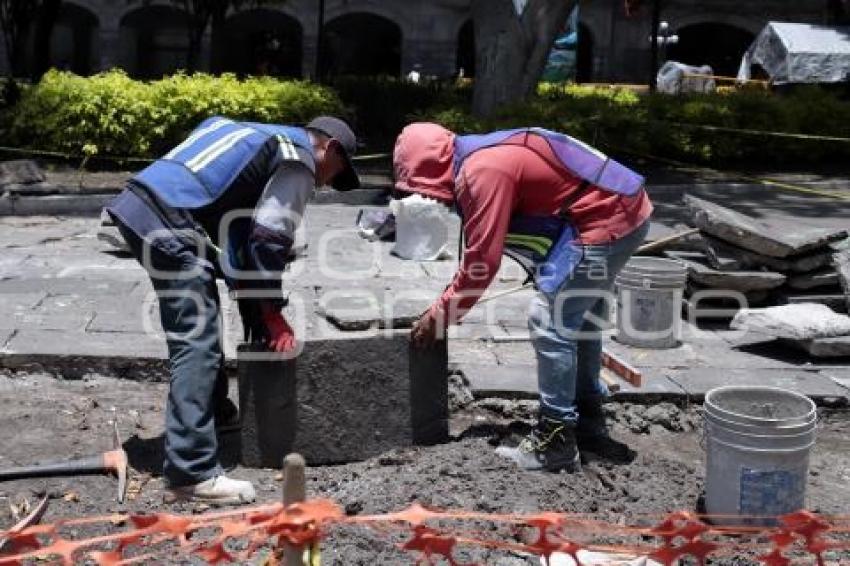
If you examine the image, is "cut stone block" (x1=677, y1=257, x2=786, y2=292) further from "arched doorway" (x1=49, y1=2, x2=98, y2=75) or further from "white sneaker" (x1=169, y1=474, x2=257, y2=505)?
"arched doorway" (x1=49, y1=2, x2=98, y2=75)

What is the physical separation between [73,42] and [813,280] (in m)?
29.2

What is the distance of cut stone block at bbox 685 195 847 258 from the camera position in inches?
303

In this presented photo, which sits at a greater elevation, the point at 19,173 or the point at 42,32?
the point at 42,32

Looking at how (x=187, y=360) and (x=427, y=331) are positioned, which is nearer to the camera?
(x=187, y=360)

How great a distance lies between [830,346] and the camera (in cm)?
688

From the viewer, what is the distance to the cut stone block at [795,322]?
6957 millimetres

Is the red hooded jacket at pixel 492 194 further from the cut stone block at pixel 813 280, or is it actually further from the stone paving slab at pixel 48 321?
the cut stone block at pixel 813 280

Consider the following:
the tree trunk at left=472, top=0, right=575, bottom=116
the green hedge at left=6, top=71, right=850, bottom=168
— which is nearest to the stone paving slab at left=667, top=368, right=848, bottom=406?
the green hedge at left=6, top=71, right=850, bottom=168

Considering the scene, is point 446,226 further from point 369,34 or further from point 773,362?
point 369,34

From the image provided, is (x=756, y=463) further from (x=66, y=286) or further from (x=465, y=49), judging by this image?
(x=465, y=49)

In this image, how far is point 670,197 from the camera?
13.7 meters

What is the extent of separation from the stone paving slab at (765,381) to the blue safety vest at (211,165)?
286 cm

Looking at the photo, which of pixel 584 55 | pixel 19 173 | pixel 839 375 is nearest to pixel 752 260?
pixel 839 375

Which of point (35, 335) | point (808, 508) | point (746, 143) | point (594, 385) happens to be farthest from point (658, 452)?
point (746, 143)
